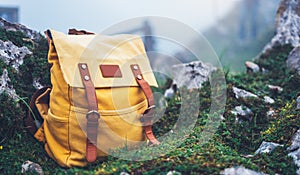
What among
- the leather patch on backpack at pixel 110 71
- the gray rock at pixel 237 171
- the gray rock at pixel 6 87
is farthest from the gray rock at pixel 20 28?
the gray rock at pixel 237 171

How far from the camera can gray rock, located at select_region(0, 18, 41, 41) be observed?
405cm

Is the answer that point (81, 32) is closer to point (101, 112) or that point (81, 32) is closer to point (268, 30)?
point (101, 112)

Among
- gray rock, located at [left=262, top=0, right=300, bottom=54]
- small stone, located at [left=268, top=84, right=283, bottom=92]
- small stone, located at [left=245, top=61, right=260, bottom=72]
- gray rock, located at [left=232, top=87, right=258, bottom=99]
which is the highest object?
gray rock, located at [left=262, top=0, right=300, bottom=54]

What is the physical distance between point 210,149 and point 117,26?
127 centimetres

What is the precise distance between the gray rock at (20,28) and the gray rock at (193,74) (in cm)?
151

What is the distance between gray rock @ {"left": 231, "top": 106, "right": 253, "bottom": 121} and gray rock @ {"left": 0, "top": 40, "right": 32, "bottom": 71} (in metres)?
1.89

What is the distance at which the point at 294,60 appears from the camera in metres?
4.79

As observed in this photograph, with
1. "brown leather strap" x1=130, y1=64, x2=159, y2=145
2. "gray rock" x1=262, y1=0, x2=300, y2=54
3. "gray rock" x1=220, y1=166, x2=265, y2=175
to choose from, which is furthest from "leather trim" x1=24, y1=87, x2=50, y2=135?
"gray rock" x1=262, y1=0, x2=300, y2=54

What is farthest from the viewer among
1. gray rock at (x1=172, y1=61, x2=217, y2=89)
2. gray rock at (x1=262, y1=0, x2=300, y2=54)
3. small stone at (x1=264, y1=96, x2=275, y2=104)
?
gray rock at (x1=262, y1=0, x2=300, y2=54)

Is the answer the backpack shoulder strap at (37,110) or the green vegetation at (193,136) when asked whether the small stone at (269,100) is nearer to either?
the green vegetation at (193,136)

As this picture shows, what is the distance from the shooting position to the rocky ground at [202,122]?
2959mm

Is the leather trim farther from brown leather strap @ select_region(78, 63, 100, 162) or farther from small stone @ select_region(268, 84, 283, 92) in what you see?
small stone @ select_region(268, 84, 283, 92)

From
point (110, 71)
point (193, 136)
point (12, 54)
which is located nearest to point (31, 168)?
point (110, 71)

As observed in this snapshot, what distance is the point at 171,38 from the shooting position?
3947 mm
